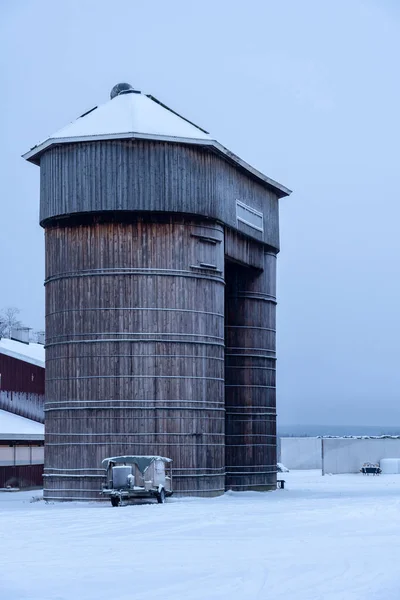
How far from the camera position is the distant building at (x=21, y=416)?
5459 cm

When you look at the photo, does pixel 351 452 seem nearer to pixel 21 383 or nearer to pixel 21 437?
pixel 21 383

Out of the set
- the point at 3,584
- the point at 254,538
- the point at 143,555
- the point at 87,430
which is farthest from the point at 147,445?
the point at 3,584

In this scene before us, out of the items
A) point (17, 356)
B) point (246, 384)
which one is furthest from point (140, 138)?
point (17, 356)

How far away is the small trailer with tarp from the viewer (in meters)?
38.9

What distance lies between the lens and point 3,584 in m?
17.6

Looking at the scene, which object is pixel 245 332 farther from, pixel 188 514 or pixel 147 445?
pixel 188 514

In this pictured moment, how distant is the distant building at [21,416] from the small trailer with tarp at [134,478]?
14427 mm

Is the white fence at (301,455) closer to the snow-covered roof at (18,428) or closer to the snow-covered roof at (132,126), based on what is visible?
the snow-covered roof at (18,428)

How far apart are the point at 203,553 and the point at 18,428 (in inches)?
1390

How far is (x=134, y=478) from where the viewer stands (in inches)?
1544

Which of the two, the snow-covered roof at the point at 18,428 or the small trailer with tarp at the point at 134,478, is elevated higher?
the snow-covered roof at the point at 18,428

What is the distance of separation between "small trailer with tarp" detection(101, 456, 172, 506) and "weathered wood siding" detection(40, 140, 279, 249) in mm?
9937

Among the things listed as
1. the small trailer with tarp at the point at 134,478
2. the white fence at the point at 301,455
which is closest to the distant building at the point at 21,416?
the small trailer with tarp at the point at 134,478

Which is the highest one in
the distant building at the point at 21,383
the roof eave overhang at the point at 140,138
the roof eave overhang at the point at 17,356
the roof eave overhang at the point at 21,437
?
the roof eave overhang at the point at 140,138
